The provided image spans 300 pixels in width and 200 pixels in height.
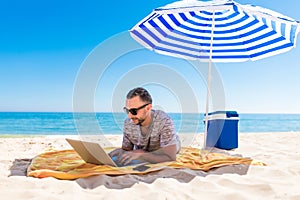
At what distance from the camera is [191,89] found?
218 inches

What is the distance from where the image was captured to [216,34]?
4785mm

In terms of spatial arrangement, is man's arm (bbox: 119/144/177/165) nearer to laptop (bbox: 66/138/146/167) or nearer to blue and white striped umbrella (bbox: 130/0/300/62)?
laptop (bbox: 66/138/146/167)

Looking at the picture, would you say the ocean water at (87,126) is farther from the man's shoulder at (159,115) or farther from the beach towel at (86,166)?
the man's shoulder at (159,115)

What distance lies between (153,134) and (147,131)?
0.28 ft

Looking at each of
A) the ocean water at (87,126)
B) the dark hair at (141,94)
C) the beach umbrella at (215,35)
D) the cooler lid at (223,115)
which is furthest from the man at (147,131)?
the ocean water at (87,126)

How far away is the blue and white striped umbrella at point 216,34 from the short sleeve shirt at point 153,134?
4.63ft

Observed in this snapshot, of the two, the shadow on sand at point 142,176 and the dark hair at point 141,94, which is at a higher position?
the dark hair at point 141,94

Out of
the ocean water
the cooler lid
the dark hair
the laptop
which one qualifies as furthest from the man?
the ocean water

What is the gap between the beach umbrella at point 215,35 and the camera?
418 centimetres

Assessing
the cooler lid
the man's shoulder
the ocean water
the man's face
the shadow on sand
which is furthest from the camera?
the ocean water

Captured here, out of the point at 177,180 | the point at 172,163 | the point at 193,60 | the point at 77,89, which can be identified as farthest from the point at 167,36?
the point at 177,180

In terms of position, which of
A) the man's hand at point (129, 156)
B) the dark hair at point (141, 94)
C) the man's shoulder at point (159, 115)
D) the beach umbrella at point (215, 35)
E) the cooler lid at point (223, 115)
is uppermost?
the beach umbrella at point (215, 35)

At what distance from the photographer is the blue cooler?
16.0ft

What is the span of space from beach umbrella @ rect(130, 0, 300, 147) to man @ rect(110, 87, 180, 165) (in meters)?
1.30
